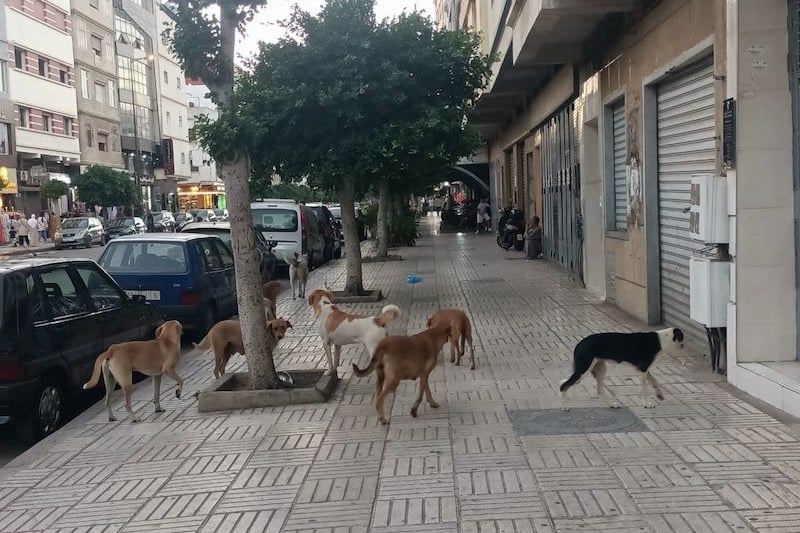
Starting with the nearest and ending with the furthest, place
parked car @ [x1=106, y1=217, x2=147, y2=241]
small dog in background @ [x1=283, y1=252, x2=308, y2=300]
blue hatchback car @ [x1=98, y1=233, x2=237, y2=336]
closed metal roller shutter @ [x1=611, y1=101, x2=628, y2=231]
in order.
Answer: blue hatchback car @ [x1=98, y1=233, x2=237, y2=336] < closed metal roller shutter @ [x1=611, y1=101, x2=628, y2=231] < small dog in background @ [x1=283, y1=252, x2=308, y2=300] < parked car @ [x1=106, y1=217, x2=147, y2=241]

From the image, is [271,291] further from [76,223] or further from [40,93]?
[40,93]

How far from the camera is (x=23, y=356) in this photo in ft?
21.7

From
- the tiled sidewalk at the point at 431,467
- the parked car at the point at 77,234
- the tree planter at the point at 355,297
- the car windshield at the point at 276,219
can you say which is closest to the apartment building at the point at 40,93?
the parked car at the point at 77,234

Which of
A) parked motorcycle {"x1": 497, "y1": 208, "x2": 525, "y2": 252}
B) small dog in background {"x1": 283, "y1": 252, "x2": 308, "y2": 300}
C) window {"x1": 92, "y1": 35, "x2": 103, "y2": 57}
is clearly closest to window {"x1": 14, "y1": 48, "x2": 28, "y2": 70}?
window {"x1": 92, "y1": 35, "x2": 103, "y2": 57}

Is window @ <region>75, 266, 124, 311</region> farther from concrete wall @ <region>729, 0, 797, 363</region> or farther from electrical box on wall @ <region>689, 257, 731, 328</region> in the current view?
concrete wall @ <region>729, 0, 797, 363</region>

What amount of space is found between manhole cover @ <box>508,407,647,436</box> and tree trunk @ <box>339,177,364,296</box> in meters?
8.47

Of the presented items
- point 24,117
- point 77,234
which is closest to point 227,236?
point 77,234

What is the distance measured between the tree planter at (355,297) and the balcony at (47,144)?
36161mm

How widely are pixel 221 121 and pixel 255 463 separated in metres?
3.11

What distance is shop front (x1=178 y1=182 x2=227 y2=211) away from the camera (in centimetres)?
8244

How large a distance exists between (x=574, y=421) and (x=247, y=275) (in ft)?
10.4

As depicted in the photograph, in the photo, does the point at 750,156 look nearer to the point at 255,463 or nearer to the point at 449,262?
the point at 255,463

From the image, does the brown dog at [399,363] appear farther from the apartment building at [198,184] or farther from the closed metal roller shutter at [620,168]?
the apartment building at [198,184]

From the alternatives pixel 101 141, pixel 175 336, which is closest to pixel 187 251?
pixel 175 336
